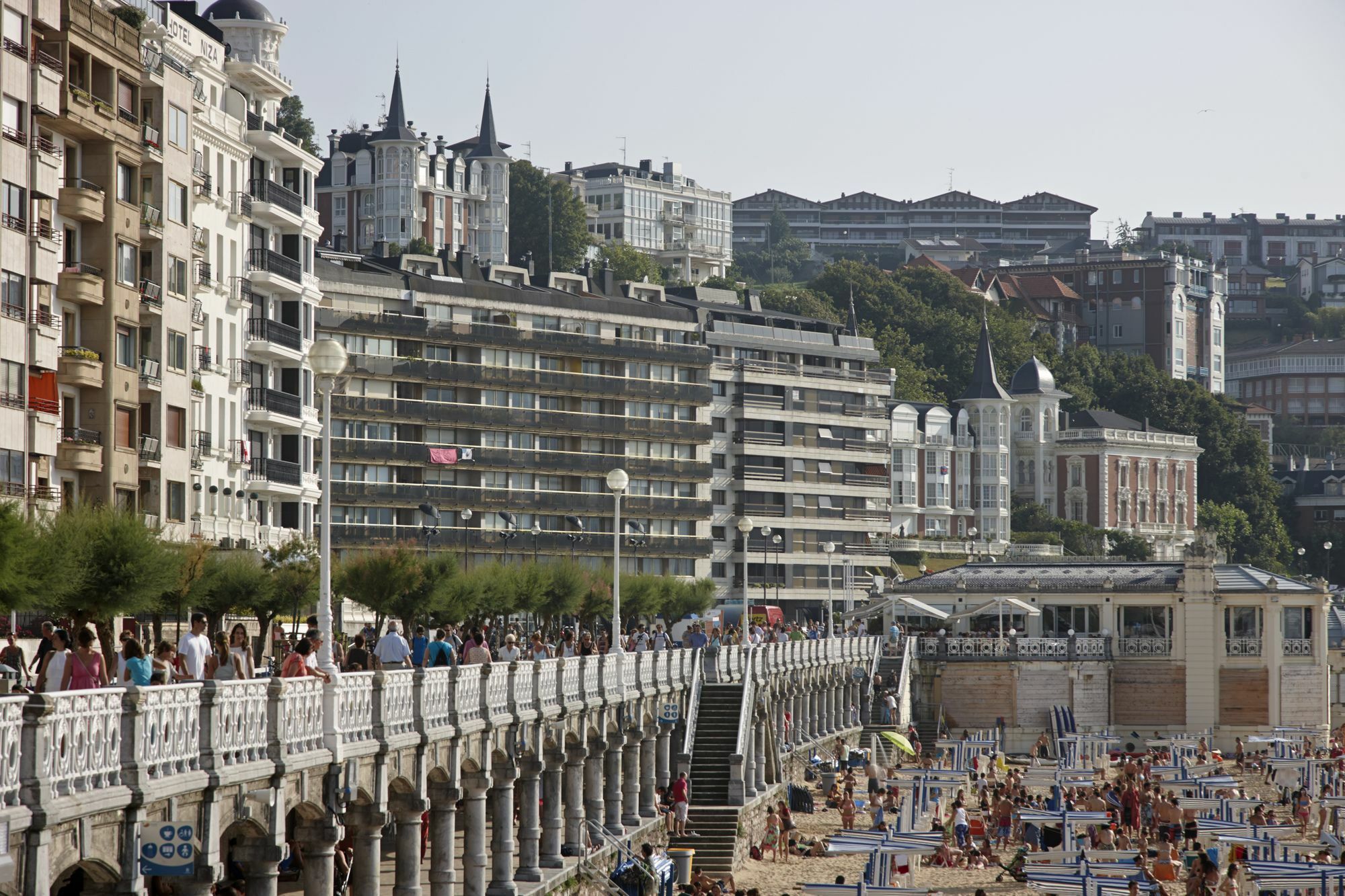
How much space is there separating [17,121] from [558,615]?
41.6 m

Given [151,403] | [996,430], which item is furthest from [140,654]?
[996,430]

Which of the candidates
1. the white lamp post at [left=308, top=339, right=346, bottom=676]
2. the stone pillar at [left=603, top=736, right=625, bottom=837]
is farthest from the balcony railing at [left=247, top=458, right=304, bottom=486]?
the white lamp post at [left=308, top=339, right=346, bottom=676]

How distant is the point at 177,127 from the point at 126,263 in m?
6.38

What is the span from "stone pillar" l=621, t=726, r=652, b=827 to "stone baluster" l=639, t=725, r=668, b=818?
3.57ft

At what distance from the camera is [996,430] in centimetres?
18212

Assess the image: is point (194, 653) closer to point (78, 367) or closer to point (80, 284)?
point (78, 367)

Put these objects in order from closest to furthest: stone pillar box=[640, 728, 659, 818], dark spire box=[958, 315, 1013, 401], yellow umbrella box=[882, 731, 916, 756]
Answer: stone pillar box=[640, 728, 659, 818] < yellow umbrella box=[882, 731, 916, 756] < dark spire box=[958, 315, 1013, 401]

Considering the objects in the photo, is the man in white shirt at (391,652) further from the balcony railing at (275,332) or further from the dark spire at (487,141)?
the dark spire at (487,141)

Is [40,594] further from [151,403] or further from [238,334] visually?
[238,334]

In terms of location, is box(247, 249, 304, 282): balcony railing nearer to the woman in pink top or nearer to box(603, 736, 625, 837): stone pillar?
box(603, 736, 625, 837): stone pillar

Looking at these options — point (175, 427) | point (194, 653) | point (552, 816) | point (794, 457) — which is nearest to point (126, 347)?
point (175, 427)

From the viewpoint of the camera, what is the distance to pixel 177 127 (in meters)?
59.1

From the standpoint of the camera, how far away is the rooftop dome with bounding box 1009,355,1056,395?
609 feet

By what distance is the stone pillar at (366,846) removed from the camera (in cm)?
2911
